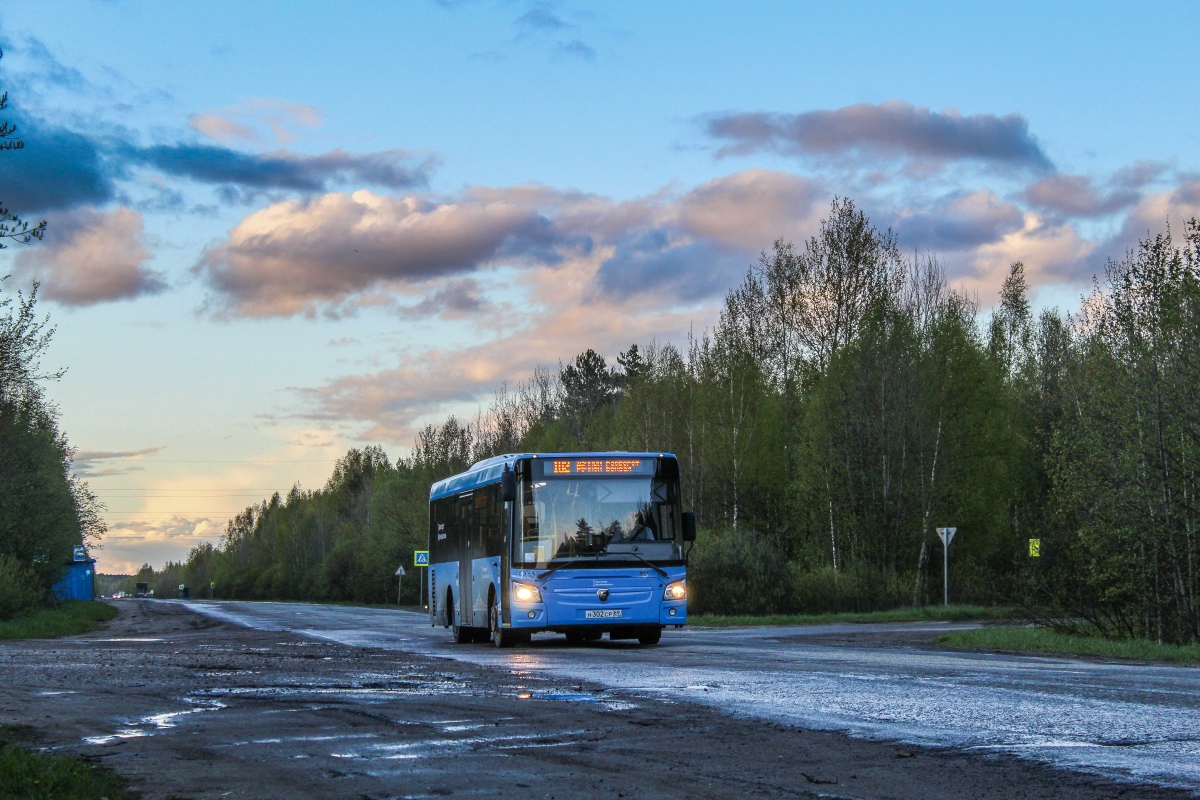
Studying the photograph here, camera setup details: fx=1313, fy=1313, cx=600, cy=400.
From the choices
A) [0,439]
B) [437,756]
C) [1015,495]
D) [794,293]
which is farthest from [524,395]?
[437,756]

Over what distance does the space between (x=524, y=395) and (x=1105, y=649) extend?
7783 cm

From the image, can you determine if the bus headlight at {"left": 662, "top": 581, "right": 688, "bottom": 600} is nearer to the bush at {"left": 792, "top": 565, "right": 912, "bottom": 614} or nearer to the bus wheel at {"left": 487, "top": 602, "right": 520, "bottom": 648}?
the bus wheel at {"left": 487, "top": 602, "right": 520, "bottom": 648}

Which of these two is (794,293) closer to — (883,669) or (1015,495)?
(1015,495)

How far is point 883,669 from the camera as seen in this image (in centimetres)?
1588

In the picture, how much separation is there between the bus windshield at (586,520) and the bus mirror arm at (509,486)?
26cm

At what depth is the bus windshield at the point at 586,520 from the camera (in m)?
22.8

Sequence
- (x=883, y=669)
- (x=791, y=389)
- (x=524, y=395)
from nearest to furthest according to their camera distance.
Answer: (x=883, y=669) < (x=791, y=389) < (x=524, y=395)

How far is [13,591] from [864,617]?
25731 millimetres

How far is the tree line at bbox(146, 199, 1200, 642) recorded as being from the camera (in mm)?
24859

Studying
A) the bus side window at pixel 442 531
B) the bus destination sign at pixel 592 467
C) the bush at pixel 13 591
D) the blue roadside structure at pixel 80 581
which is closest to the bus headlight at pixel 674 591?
the bus destination sign at pixel 592 467

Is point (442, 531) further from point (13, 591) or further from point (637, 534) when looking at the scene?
point (13, 591)

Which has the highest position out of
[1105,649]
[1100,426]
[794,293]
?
[794,293]

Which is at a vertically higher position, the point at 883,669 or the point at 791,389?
the point at 791,389

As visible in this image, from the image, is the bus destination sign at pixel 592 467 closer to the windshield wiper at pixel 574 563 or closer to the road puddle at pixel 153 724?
the windshield wiper at pixel 574 563
